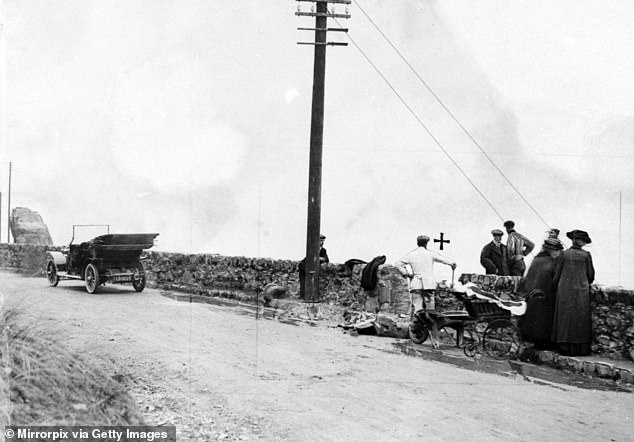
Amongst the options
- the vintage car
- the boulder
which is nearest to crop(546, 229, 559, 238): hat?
the vintage car

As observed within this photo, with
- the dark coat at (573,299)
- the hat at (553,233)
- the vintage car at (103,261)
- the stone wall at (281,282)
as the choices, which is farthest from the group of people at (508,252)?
the vintage car at (103,261)

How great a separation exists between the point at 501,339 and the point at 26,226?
5.58m

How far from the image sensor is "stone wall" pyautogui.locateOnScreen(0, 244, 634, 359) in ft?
21.4

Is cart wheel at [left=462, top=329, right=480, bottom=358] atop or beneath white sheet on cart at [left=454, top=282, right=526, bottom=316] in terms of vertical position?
beneath

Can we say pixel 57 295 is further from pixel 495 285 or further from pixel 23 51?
pixel 495 285

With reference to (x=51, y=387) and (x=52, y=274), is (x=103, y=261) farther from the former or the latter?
(x=51, y=387)

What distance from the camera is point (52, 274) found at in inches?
251

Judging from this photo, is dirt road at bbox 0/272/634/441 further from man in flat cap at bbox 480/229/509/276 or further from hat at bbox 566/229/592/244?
man in flat cap at bbox 480/229/509/276

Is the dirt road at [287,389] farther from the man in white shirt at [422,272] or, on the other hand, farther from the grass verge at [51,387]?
the man in white shirt at [422,272]

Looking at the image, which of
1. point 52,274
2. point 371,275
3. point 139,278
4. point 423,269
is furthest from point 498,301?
point 52,274

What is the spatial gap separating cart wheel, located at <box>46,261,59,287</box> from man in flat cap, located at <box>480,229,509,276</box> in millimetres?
6298

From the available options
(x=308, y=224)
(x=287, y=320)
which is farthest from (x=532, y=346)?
(x=308, y=224)

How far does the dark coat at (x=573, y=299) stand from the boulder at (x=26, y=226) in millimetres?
5535

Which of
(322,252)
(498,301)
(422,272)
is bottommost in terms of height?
(498,301)
